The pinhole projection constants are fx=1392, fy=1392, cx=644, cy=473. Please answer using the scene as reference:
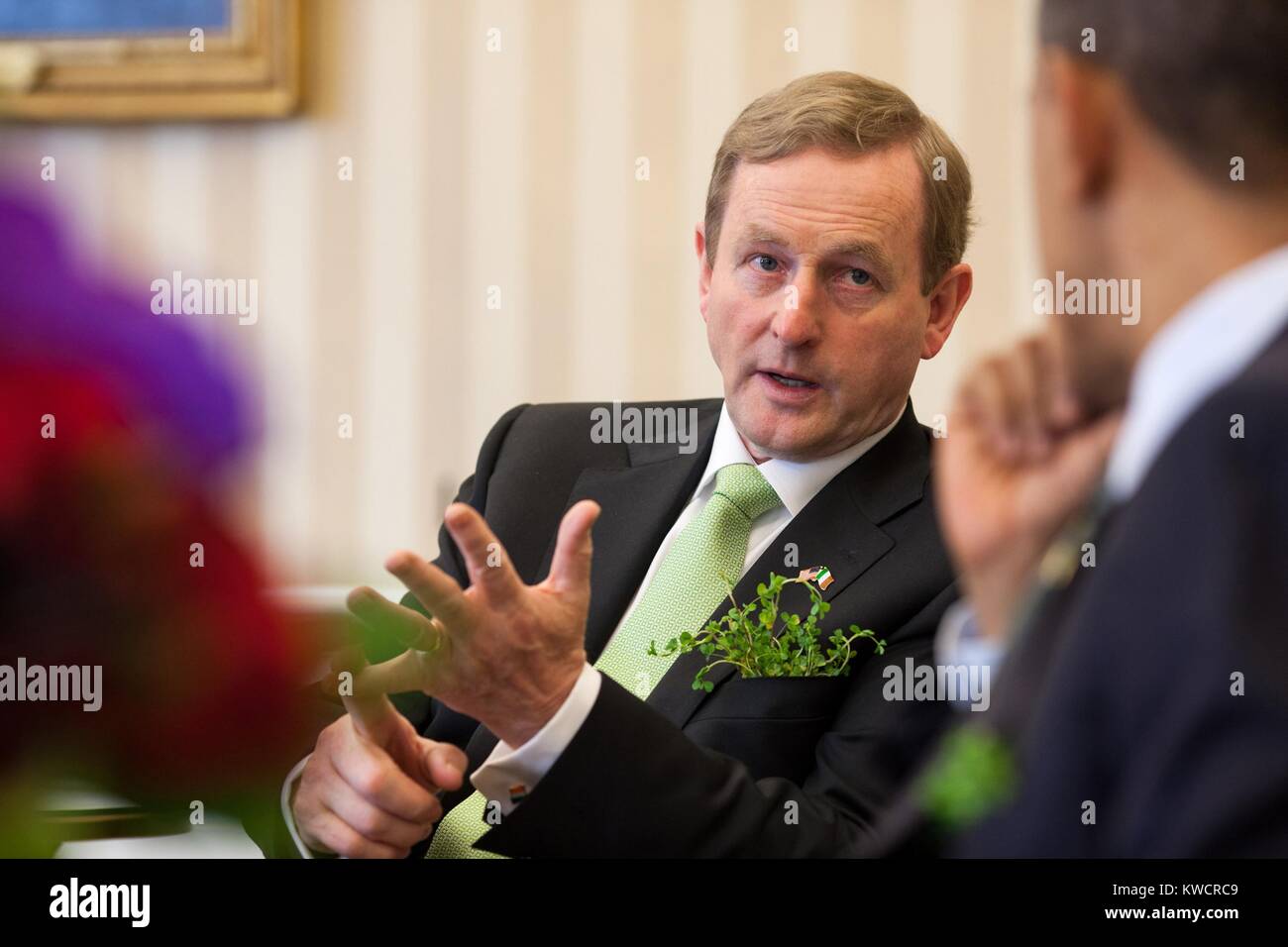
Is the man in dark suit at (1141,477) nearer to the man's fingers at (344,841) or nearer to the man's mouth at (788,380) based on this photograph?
the man's fingers at (344,841)

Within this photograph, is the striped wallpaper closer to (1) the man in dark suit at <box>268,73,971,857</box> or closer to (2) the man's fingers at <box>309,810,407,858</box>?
(1) the man in dark suit at <box>268,73,971,857</box>

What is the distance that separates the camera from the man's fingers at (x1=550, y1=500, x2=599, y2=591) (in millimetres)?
1102

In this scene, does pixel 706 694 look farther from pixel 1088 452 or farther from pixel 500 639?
pixel 1088 452

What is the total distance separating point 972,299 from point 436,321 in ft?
2.72

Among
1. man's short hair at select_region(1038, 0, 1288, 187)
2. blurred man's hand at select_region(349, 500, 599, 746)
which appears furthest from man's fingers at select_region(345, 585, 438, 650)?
man's short hair at select_region(1038, 0, 1288, 187)

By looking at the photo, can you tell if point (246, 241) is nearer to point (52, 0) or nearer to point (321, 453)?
point (321, 453)

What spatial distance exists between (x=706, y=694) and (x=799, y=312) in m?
0.46

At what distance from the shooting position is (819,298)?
1.61 m

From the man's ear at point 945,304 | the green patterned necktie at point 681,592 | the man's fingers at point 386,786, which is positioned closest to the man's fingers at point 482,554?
the man's fingers at point 386,786

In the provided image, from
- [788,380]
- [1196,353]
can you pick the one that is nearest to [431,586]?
[1196,353]

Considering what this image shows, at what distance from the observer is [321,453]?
7.12ft

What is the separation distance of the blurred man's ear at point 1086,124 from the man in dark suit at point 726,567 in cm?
48

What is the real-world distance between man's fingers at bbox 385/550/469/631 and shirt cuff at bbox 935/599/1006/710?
0.38 metres

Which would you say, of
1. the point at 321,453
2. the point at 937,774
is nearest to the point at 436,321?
the point at 321,453
